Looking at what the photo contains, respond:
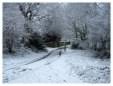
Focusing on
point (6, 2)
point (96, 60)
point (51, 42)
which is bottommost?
point (96, 60)

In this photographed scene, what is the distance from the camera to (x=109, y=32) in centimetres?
262

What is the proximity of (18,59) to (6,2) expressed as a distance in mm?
Answer: 669

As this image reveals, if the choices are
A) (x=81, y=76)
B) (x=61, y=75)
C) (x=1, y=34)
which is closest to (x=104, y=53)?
(x=81, y=76)

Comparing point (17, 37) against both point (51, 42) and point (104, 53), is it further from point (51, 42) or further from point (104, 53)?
point (104, 53)

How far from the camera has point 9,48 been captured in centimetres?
258

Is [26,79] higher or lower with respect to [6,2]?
lower

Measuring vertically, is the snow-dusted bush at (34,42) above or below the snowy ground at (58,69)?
above

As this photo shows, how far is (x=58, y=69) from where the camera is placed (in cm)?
262

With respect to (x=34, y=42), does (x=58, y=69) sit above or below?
below

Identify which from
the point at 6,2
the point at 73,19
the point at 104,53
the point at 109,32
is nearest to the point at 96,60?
the point at 104,53

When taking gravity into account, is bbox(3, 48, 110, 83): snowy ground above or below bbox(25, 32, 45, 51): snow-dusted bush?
below

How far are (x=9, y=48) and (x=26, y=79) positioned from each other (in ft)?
1.33

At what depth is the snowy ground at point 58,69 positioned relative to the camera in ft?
8.50

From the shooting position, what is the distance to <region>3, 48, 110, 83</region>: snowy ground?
259cm
